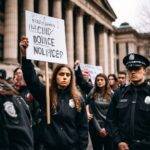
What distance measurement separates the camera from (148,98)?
578 cm

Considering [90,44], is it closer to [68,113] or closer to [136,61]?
[68,113]

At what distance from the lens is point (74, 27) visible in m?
49.9

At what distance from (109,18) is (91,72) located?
47293 millimetres

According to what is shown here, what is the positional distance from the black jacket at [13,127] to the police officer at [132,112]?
54.7 inches

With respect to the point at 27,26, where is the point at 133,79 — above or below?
below

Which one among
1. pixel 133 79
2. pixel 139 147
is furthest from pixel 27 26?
pixel 139 147

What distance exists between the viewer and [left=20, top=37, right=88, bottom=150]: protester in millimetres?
6266

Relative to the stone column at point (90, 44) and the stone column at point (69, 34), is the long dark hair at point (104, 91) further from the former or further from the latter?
the stone column at point (90, 44)

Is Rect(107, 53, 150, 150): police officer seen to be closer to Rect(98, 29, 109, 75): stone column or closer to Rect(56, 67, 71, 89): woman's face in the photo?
Rect(56, 67, 71, 89): woman's face

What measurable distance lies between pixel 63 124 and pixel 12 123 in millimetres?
1664

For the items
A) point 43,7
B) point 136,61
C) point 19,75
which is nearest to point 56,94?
point 136,61

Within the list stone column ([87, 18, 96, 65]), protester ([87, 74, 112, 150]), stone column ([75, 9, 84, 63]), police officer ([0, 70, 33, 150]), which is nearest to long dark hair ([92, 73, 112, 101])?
protester ([87, 74, 112, 150])

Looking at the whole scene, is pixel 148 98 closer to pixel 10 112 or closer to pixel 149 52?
pixel 10 112

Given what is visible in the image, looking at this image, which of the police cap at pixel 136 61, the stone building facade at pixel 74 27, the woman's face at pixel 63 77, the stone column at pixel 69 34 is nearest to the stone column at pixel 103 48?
the stone building facade at pixel 74 27
